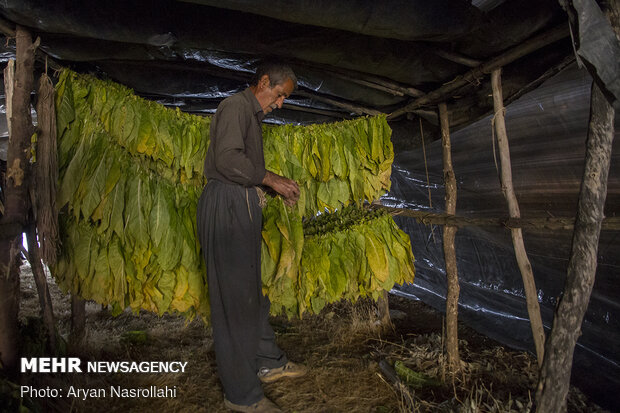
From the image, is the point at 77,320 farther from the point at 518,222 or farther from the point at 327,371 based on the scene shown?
the point at 518,222

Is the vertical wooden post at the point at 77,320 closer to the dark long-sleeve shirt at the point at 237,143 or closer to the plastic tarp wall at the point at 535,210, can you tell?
the dark long-sleeve shirt at the point at 237,143

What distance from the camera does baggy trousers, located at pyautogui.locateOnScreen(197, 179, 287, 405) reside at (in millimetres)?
1606

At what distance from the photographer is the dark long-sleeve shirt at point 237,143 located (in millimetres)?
1544

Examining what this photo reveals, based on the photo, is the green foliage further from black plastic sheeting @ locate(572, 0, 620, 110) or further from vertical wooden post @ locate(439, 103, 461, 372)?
black plastic sheeting @ locate(572, 0, 620, 110)

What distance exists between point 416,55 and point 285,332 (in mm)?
2257

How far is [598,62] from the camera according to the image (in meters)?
0.92

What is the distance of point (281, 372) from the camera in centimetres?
214

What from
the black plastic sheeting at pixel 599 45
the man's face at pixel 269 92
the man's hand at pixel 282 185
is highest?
the man's face at pixel 269 92

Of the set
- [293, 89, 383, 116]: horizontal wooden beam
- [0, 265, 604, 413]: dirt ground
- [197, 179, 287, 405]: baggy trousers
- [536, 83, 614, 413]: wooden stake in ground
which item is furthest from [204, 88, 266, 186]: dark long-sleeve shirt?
[536, 83, 614, 413]: wooden stake in ground

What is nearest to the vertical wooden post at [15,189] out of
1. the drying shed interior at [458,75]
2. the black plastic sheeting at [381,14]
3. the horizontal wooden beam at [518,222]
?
the drying shed interior at [458,75]

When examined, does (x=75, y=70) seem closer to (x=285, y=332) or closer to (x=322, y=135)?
(x=322, y=135)

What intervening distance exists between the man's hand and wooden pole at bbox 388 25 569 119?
1124mm

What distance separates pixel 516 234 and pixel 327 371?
1.39 metres

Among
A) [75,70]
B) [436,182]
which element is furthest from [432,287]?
[75,70]
